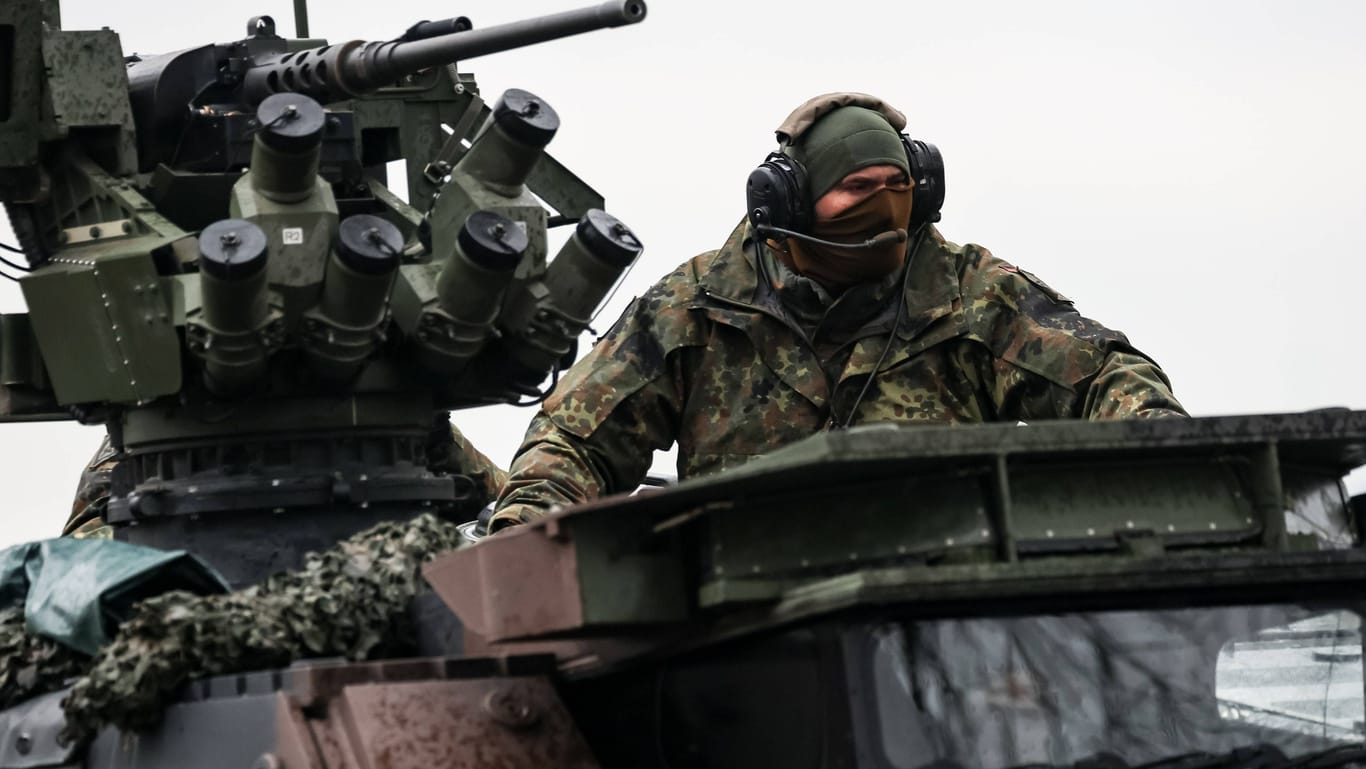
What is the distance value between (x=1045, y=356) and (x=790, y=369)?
780 millimetres

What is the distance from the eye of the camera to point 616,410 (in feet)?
23.7

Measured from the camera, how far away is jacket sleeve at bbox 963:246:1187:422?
701 centimetres

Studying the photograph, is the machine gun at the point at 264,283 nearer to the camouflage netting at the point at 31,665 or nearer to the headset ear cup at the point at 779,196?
the headset ear cup at the point at 779,196

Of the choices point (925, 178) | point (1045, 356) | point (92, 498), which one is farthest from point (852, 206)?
point (92, 498)

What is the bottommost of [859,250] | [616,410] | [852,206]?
[616,410]

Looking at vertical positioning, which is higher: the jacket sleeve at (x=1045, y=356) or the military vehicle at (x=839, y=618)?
the jacket sleeve at (x=1045, y=356)

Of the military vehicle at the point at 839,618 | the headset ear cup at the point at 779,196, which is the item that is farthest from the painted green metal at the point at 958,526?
the headset ear cup at the point at 779,196

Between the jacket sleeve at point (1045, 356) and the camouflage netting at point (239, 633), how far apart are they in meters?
2.13

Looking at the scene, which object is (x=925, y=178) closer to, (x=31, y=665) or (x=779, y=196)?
(x=779, y=196)

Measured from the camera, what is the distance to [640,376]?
Result: 24.1 ft

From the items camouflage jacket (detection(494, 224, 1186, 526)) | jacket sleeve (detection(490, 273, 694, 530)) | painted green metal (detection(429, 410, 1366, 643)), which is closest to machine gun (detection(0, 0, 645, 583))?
jacket sleeve (detection(490, 273, 694, 530))

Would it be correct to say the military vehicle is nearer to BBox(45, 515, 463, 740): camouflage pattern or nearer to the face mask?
BBox(45, 515, 463, 740): camouflage pattern

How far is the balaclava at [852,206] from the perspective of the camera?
23.8 feet

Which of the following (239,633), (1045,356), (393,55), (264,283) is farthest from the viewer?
(393,55)
